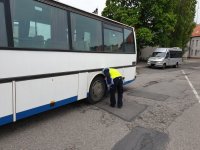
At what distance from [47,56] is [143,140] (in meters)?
2.79

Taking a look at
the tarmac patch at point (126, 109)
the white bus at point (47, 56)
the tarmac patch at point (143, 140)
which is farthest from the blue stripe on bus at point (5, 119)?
the tarmac patch at point (126, 109)

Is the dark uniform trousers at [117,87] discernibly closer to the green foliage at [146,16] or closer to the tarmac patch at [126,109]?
the tarmac patch at [126,109]

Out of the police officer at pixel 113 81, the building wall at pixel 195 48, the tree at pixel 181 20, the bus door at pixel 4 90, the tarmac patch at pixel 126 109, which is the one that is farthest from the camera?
the building wall at pixel 195 48

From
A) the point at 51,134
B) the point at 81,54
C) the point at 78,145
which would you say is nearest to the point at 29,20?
the point at 81,54

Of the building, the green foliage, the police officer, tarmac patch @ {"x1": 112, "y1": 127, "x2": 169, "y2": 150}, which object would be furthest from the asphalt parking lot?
the building

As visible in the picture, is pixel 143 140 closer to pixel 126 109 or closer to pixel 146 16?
pixel 126 109

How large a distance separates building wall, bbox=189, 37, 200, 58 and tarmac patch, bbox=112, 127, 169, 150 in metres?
66.6

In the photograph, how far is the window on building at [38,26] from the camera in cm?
441

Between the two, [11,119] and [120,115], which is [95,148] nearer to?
[11,119]

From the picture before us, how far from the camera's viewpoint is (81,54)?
20.2ft

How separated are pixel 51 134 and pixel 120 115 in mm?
2168

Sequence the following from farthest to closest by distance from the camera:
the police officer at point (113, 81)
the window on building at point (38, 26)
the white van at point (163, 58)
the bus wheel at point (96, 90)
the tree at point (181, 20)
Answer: the tree at point (181, 20)
the white van at point (163, 58)
the bus wheel at point (96, 90)
the police officer at point (113, 81)
the window on building at point (38, 26)

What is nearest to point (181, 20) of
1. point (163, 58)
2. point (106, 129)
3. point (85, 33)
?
point (163, 58)

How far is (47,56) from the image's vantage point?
501 cm
